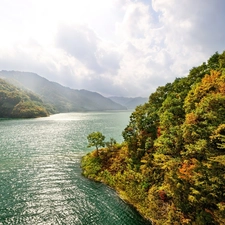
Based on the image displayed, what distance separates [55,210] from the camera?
29172mm

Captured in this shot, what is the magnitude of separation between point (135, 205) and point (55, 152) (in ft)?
138

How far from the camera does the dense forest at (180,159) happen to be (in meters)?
21.5

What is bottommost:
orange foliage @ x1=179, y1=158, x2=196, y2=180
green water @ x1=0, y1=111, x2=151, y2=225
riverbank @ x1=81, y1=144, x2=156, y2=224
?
green water @ x1=0, y1=111, x2=151, y2=225

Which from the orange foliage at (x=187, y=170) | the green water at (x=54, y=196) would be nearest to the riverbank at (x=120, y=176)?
the green water at (x=54, y=196)

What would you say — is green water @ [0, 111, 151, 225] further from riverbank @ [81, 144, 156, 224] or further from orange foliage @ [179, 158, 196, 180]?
orange foliage @ [179, 158, 196, 180]

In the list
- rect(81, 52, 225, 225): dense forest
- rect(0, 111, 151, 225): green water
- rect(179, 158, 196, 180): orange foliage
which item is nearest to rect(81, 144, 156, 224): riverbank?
rect(81, 52, 225, 225): dense forest

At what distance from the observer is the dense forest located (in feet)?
70.6

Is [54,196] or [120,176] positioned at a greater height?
[120,176]

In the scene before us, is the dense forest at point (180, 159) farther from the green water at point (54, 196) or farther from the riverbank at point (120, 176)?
the green water at point (54, 196)

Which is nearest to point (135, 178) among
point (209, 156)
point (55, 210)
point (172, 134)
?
point (172, 134)

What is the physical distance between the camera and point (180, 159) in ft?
88.9

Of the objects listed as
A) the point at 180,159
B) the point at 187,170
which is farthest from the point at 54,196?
the point at 187,170

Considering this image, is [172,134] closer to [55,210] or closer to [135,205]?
[135,205]

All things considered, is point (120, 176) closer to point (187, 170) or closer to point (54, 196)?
point (54, 196)
